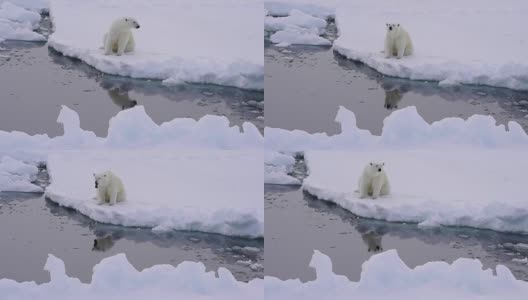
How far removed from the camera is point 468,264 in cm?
369

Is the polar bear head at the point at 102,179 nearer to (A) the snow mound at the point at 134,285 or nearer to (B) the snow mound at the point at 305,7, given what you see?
(A) the snow mound at the point at 134,285

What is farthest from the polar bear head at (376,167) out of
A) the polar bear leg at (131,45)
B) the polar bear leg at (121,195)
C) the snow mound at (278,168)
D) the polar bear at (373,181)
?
the polar bear leg at (131,45)

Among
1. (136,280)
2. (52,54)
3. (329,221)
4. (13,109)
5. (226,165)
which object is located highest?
(52,54)

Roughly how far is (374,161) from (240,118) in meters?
0.61

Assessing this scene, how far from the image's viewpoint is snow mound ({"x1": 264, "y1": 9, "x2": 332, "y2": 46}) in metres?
3.88

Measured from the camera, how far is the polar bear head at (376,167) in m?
3.70

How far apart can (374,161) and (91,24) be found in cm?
140

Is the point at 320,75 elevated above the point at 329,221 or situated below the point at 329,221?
above

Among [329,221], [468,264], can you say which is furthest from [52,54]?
[468,264]

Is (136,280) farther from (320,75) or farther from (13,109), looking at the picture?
(320,75)

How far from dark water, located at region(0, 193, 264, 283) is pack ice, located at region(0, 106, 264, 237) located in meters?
0.04

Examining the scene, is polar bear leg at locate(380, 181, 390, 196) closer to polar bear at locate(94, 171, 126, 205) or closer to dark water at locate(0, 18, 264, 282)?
dark water at locate(0, 18, 264, 282)

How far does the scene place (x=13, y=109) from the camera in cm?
373

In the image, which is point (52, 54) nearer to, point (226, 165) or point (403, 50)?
point (226, 165)
